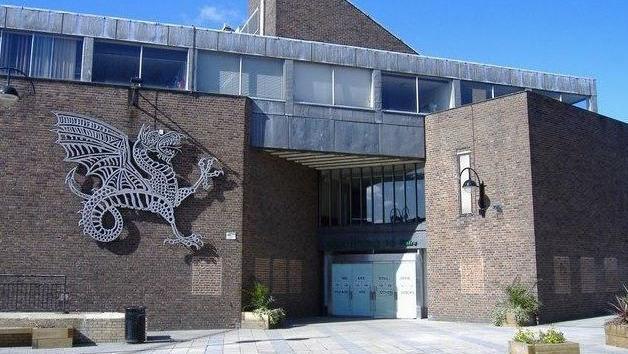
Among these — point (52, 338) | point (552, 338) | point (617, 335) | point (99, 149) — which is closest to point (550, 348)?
point (552, 338)

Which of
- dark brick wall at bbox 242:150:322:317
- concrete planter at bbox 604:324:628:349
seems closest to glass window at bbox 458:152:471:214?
dark brick wall at bbox 242:150:322:317

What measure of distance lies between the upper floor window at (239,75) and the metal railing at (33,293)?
8.22m

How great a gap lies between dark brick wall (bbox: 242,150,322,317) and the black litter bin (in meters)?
5.05

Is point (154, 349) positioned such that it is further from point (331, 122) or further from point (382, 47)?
point (382, 47)

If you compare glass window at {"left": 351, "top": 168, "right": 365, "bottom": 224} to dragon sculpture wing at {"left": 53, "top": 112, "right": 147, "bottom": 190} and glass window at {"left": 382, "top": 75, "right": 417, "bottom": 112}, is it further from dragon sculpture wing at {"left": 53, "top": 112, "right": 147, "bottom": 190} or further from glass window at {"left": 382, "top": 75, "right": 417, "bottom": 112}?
dragon sculpture wing at {"left": 53, "top": 112, "right": 147, "bottom": 190}

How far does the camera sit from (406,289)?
2534 cm

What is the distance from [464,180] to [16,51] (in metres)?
16.1

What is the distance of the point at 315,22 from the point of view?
29.1 metres

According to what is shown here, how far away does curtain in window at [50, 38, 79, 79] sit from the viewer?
2255cm

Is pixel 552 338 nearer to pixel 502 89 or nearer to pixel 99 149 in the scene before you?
pixel 99 149

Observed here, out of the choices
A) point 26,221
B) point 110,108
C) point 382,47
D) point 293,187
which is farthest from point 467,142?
point 26,221

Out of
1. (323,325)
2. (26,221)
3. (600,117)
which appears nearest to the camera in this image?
(26,221)

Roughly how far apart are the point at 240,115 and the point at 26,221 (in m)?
7.47

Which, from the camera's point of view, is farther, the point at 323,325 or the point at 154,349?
the point at 323,325
